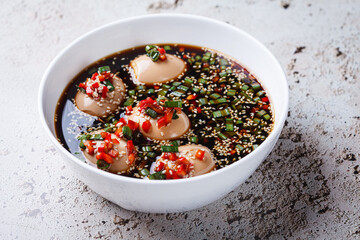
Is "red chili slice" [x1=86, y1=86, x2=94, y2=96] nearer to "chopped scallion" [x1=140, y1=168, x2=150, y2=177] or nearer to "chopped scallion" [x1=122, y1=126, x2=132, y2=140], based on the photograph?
"chopped scallion" [x1=122, y1=126, x2=132, y2=140]

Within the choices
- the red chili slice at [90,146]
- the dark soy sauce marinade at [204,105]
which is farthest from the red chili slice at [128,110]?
the red chili slice at [90,146]

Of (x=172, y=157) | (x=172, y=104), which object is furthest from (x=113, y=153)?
(x=172, y=104)

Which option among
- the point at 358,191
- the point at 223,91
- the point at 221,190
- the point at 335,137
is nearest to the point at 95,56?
the point at 223,91

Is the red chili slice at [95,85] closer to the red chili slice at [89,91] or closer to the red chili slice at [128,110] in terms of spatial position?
the red chili slice at [89,91]

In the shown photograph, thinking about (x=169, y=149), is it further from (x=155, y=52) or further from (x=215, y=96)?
(x=155, y=52)

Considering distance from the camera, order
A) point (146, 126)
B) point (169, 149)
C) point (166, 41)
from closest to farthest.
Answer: point (169, 149) → point (146, 126) → point (166, 41)
